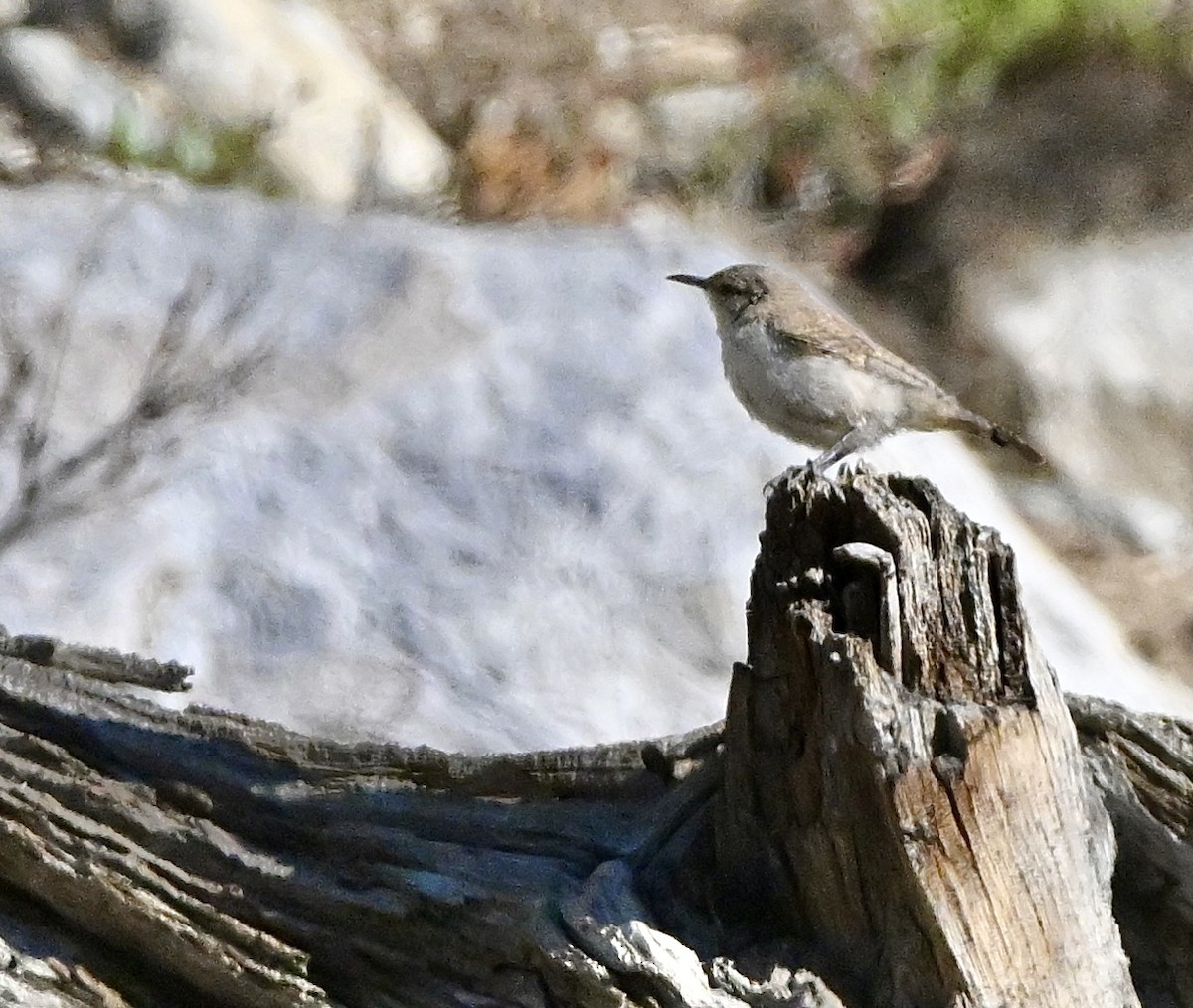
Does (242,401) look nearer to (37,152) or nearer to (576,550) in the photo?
(576,550)

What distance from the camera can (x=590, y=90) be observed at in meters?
11.4

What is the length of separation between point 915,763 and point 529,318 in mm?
4929

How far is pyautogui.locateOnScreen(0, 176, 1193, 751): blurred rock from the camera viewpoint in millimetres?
6098

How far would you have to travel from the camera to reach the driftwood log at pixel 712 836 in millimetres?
3195

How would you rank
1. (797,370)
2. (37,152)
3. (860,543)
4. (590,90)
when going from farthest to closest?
(590,90)
(37,152)
(797,370)
(860,543)

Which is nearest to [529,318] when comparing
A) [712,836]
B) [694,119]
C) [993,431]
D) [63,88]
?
[993,431]

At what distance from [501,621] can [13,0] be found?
240 inches

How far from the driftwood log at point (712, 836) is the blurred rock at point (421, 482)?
1.69 metres

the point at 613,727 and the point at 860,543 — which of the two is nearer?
the point at 860,543

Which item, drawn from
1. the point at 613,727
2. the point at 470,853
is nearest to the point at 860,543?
the point at 470,853

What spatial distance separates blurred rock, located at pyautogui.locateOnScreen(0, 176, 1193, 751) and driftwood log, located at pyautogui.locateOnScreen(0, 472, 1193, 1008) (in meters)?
1.69

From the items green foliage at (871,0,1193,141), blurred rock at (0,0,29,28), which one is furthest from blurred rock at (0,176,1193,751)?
green foliage at (871,0,1193,141)

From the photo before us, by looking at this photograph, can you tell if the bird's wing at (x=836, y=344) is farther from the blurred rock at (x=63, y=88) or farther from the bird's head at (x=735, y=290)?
the blurred rock at (x=63, y=88)

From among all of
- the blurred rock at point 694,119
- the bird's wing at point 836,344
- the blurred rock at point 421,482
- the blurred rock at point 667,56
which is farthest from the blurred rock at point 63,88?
the bird's wing at point 836,344
